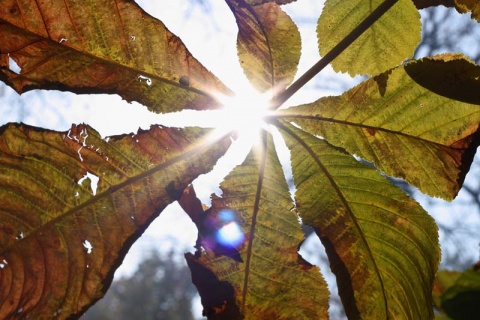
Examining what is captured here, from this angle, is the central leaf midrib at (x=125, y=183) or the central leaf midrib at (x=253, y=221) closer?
the central leaf midrib at (x=125, y=183)

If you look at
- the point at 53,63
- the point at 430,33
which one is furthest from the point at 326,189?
the point at 430,33

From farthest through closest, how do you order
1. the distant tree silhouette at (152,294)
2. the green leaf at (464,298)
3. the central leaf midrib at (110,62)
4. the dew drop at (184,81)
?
the distant tree silhouette at (152,294)
the green leaf at (464,298)
the dew drop at (184,81)
the central leaf midrib at (110,62)

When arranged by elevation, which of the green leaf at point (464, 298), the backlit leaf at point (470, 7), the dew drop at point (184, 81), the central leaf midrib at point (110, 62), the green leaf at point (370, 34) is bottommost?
the green leaf at point (464, 298)

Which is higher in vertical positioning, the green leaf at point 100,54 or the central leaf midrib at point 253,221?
the green leaf at point 100,54

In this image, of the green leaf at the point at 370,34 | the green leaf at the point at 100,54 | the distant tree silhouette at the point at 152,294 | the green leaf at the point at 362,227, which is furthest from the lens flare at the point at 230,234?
the distant tree silhouette at the point at 152,294

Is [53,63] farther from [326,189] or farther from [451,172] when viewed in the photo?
[451,172]

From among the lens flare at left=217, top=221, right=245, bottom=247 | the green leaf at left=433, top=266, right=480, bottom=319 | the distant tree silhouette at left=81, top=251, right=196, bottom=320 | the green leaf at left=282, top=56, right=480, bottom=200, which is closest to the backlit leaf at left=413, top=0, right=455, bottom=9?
the green leaf at left=282, top=56, right=480, bottom=200

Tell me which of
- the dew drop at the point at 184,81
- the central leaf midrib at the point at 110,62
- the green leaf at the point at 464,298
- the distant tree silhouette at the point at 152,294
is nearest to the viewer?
the central leaf midrib at the point at 110,62

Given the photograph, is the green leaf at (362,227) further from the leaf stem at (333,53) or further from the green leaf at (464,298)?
the green leaf at (464,298)
